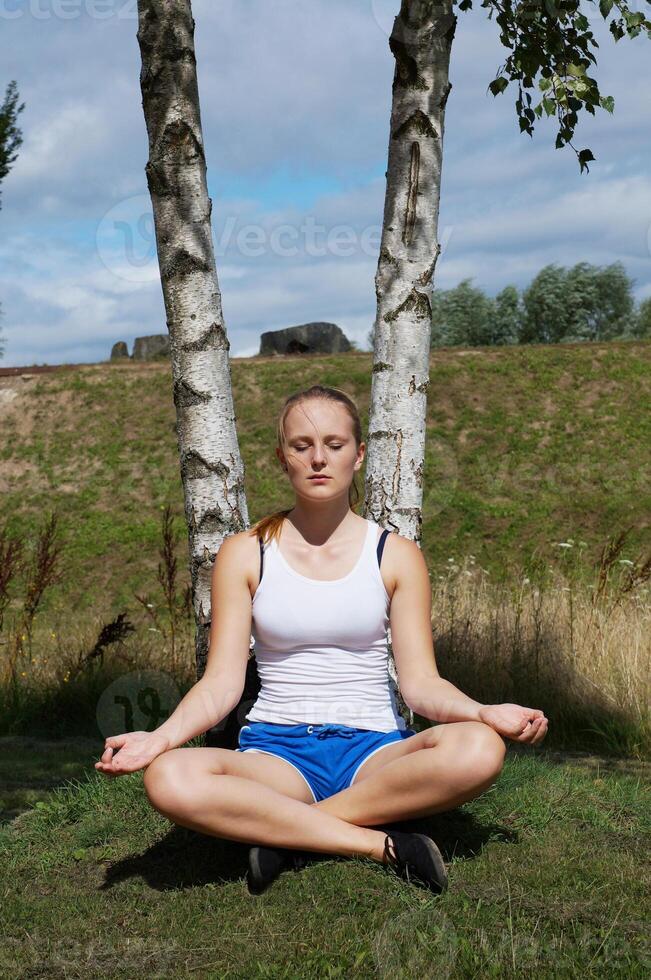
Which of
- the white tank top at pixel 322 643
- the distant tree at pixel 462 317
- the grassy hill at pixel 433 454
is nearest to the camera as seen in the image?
the white tank top at pixel 322 643

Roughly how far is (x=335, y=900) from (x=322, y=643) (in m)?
0.85

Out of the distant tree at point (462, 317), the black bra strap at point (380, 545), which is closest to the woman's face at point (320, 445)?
the black bra strap at point (380, 545)

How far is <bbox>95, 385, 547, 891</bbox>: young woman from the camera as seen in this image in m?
3.14

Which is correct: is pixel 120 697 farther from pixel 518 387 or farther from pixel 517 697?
pixel 518 387

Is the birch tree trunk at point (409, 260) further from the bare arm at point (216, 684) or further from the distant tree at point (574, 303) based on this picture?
the distant tree at point (574, 303)

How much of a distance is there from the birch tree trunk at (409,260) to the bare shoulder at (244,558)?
1.48 m

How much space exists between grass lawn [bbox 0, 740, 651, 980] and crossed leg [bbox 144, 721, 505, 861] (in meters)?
0.15

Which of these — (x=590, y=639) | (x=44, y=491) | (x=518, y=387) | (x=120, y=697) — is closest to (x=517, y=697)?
(x=590, y=639)

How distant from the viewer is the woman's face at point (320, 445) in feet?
11.2

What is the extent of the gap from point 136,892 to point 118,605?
11782mm

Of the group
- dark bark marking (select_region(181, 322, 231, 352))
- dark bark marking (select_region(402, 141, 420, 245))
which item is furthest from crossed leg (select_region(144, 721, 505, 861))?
dark bark marking (select_region(402, 141, 420, 245))

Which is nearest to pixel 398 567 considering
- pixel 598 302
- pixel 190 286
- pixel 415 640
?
pixel 415 640

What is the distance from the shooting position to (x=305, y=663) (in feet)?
11.4

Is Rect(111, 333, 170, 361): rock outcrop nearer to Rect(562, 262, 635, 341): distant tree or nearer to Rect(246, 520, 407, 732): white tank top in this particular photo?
A: Rect(562, 262, 635, 341): distant tree
